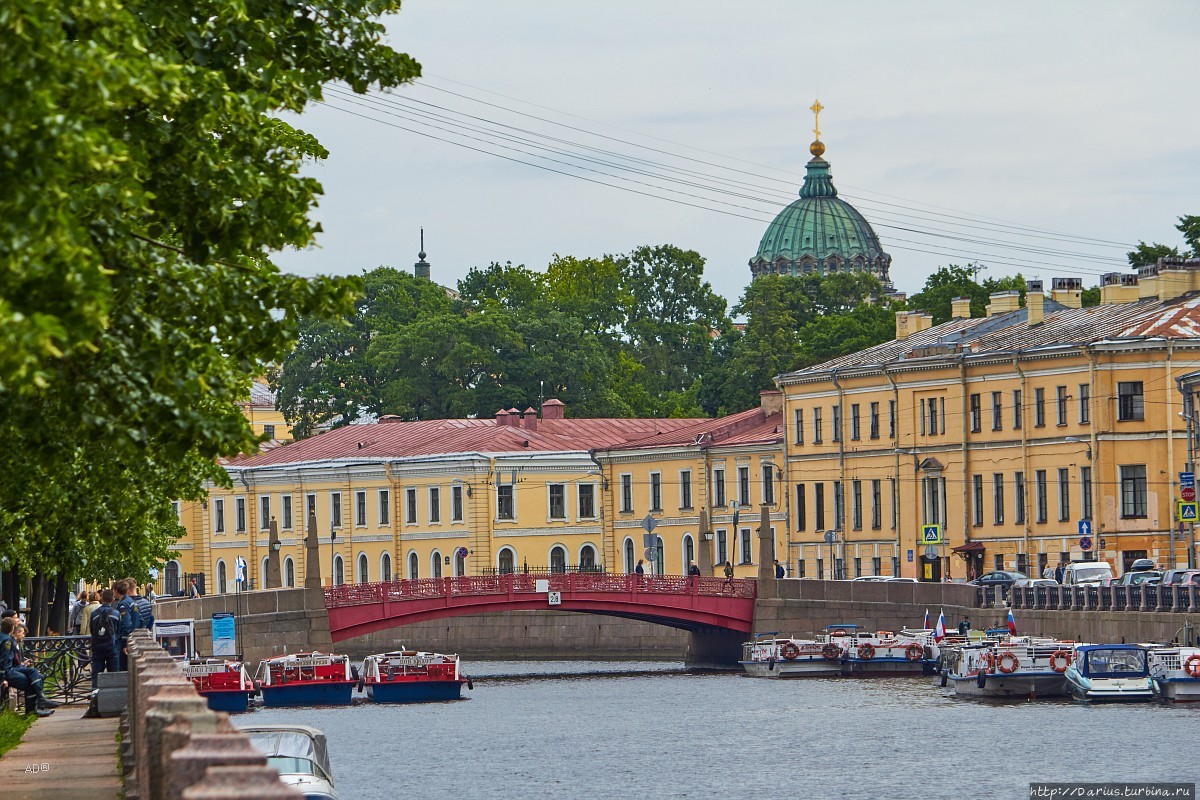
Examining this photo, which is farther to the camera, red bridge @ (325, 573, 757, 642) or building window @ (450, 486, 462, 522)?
building window @ (450, 486, 462, 522)

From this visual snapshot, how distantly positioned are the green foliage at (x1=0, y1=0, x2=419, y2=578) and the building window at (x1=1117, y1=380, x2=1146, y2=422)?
56.9m

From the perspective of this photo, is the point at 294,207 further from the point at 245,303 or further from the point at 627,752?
the point at 627,752

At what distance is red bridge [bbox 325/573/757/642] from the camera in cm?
6869

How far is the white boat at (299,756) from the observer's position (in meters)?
25.6

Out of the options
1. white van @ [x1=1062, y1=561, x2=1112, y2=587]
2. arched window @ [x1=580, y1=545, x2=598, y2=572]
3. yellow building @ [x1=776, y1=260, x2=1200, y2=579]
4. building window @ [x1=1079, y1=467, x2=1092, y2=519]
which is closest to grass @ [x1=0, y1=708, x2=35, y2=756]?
white van @ [x1=1062, y1=561, x2=1112, y2=587]

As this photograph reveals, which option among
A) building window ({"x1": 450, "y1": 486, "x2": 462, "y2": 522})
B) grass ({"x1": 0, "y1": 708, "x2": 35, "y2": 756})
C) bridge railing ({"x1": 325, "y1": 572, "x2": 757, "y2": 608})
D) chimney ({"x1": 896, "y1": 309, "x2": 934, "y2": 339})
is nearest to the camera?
grass ({"x1": 0, "y1": 708, "x2": 35, "y2": 756})

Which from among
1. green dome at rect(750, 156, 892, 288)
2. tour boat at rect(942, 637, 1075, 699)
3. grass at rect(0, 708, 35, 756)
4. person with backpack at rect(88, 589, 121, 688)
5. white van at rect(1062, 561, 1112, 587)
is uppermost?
green dome at rect(750, 156, 892, 288)

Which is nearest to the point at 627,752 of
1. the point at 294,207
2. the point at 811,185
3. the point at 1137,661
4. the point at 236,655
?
the point at 1137,661

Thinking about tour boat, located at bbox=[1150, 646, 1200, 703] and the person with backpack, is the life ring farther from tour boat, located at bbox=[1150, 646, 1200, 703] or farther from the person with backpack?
the person with backpack

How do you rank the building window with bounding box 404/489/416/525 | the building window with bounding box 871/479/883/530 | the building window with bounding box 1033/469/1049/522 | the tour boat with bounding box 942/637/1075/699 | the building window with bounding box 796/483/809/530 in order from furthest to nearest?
the building window with bounding box 404/489/416/525
the building window with bounding box 796/483/809/530
the building window with bounding box 871/479/883/530
the building window with bounding box 1033/469/1049/522
the tour boat with bounding box 942/637/1075/699

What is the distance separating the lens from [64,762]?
23844 mm

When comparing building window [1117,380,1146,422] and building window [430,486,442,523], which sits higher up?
building window [1117,380,1146,422]

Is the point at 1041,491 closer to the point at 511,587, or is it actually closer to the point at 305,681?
the point at 511,587

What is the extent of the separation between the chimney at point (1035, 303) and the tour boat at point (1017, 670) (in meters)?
26.3
